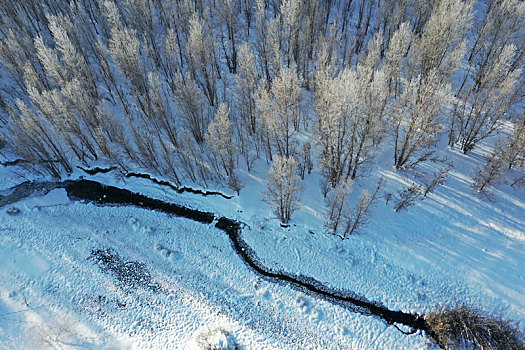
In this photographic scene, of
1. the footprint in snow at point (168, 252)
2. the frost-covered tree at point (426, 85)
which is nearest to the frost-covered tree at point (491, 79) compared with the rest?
the frost-covered tree at point (426, 85)

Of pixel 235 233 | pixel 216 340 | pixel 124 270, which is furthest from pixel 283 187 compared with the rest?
pixel 124 270

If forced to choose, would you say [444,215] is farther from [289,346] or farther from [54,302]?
[54,302]

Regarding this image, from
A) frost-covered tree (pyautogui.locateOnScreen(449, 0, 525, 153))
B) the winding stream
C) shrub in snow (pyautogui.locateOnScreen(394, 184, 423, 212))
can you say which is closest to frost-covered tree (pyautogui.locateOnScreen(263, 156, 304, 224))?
the winding stream

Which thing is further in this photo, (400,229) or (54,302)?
(400,229)

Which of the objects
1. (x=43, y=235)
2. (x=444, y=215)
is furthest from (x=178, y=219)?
(x=444, y=215)

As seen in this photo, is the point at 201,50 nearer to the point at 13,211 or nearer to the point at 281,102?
the point at 281,102

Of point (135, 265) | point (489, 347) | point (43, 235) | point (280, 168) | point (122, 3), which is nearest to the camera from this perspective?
point (489, 347)

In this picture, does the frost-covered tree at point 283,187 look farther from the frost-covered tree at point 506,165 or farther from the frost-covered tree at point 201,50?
the frost-covered tree at point 506,165
